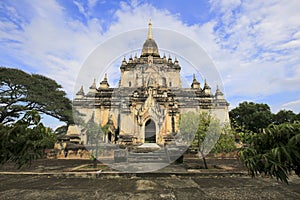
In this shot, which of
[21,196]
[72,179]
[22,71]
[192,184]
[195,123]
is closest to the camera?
[21,196]

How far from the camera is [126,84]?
3662cm

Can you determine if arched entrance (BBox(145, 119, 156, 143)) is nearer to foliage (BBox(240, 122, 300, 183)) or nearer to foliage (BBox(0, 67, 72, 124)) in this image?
foliage (BBox(0, 67, 72, 124))

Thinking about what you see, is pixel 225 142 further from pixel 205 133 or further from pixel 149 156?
pixel 149 156

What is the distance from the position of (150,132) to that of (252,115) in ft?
91.2

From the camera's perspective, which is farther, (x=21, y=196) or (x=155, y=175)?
(x=155, y=175)

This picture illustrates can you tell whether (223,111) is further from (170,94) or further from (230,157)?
(230,157)

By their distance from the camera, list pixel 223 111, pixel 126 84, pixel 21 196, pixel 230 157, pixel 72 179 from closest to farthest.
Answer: pixel 21 196 → pixel 72 179 → pixel 230 157 → pixel 223 111 → pixel 126 84

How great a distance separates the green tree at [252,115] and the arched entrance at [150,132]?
21.1 metres

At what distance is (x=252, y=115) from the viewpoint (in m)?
38.7

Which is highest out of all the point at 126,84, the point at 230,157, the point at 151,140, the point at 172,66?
the point at 172,66

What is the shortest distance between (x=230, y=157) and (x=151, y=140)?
9.98m

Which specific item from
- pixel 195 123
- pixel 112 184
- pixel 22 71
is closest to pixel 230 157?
pixel 195 123

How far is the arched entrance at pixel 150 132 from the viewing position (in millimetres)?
23356

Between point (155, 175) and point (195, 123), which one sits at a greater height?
point (195, 123)
